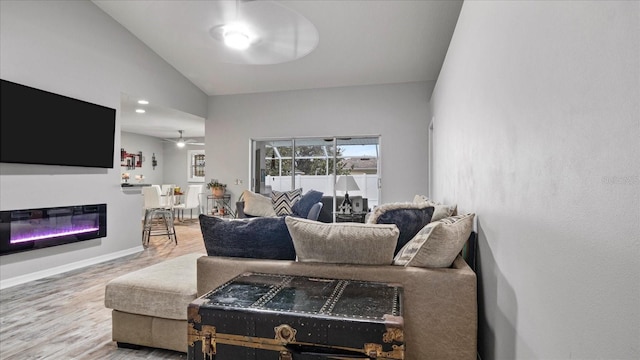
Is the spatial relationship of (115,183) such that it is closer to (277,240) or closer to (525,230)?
(277,240)

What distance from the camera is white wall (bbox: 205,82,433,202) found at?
20.0 feet

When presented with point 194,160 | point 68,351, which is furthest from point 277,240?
point 194,160

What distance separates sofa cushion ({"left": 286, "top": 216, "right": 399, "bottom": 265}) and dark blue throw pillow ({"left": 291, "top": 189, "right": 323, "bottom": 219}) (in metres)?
2.67

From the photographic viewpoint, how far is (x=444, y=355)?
1.56 m

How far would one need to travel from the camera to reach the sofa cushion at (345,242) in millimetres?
1602

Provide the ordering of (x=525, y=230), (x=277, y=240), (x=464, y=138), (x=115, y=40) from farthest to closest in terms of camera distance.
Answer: (x=115, y=40) → (x=464, y=138) → (x=277, y=240) → (x=525, y=230)

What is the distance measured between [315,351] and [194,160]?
999 centimetres

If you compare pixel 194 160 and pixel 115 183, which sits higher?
pixel 194 160

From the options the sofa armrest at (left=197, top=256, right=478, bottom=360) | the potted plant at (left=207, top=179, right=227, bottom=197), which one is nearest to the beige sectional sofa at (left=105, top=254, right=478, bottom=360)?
the sofa armrest at (left=197, top=256, right=478, bottom=360)

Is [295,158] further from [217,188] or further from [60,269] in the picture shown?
[60,269]

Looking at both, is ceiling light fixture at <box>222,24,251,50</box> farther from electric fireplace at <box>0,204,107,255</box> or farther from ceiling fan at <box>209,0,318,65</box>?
electric fireplace at <box>0,204,107,255</box>

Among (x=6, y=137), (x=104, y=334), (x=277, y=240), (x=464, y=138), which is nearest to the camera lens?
(x=277, y=240)

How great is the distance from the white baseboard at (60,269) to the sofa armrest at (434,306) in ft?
11.9

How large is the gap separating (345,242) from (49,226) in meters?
3.84
